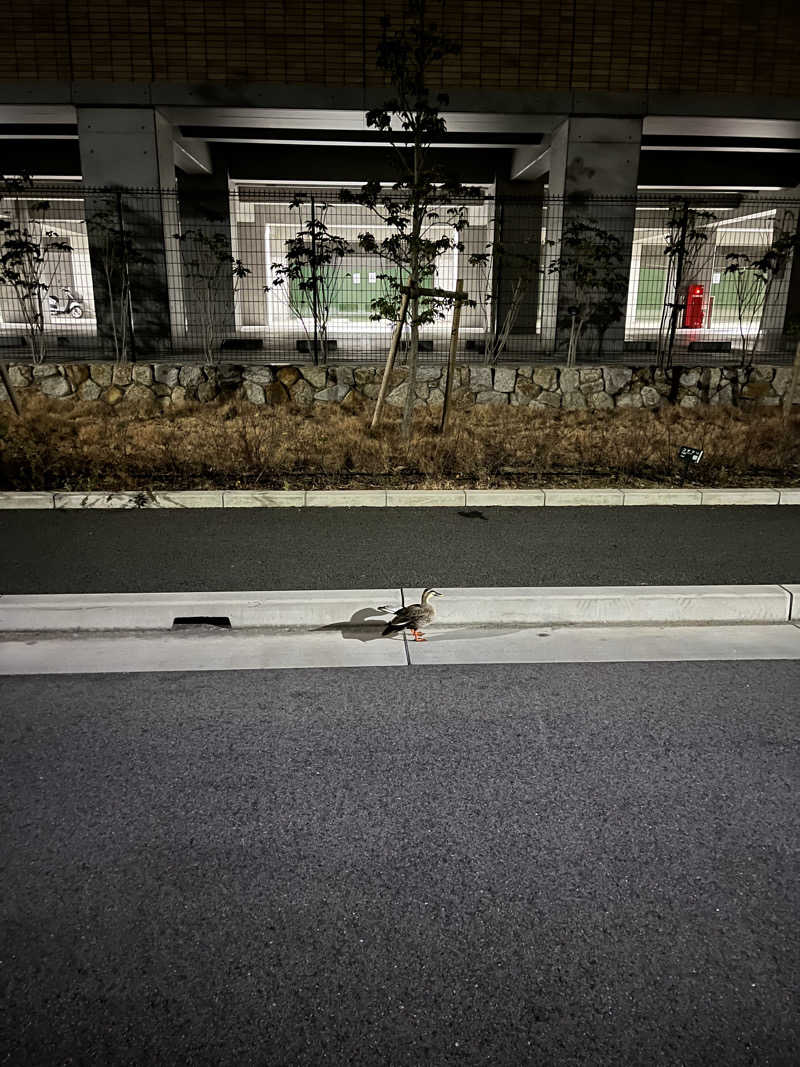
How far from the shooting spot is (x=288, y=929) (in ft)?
8.60

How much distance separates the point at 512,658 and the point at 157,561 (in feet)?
9.85

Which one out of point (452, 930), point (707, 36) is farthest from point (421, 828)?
point (707, 36)

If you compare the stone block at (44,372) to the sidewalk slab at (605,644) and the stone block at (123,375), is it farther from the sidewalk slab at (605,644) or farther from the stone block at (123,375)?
the sidewalk slab at (605,644)

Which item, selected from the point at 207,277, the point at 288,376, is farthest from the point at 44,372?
the point at 288,376

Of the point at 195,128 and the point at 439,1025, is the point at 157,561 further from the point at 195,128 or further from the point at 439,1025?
the point at 195,128

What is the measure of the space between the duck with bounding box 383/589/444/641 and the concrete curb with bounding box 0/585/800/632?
0.24 metres

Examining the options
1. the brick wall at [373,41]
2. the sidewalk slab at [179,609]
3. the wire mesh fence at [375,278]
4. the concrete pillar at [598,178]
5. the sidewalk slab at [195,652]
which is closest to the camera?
the sidewalk slab at [195,652]

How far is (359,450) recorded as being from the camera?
896 centimetres

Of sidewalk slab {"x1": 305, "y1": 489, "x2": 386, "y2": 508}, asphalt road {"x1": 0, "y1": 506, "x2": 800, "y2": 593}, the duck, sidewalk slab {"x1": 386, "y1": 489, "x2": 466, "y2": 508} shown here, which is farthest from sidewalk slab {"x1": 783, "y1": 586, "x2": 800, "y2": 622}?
sidewalk slab {"x1": 305, "y1": 489, "x2": 386, "y2": 508}

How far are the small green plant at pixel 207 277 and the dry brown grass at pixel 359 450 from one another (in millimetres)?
2982

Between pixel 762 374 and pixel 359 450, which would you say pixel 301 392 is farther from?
pixel 762 374

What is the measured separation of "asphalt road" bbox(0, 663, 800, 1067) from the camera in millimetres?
2268

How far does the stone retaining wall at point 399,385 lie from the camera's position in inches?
497

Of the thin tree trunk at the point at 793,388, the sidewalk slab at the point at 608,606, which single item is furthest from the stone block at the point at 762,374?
the sidewalk slab at the point at 608,606
